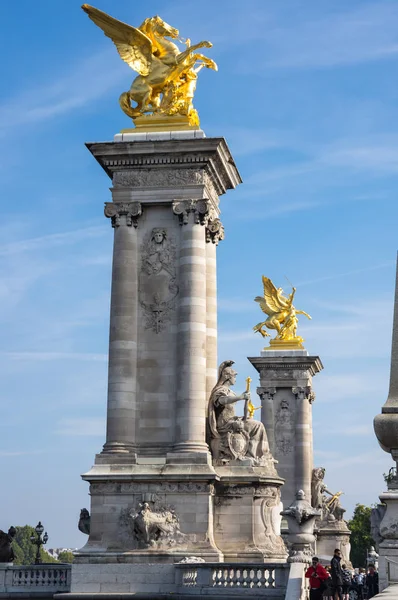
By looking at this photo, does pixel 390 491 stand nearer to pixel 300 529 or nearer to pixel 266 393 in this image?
pixel 300 529

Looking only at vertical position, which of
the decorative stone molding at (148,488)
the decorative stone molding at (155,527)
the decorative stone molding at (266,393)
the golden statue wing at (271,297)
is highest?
the golden statue wing at (271,297)

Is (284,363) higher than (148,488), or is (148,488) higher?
(284,363)

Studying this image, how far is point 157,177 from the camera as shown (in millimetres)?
35469

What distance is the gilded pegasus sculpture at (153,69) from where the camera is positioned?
36.4 meters

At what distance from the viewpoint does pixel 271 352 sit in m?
61.1

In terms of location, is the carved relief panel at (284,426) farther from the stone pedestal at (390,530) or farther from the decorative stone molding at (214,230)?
the stone pedestal at (390,530)

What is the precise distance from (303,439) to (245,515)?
26.4 metres

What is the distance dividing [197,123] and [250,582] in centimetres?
1475

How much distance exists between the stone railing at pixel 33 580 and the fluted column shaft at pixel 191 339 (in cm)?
501

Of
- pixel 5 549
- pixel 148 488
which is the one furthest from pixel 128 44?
pixel 5 549

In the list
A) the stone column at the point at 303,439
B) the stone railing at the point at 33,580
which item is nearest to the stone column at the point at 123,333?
the stone railing at the point at 33,580

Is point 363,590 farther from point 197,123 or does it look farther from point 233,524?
point 197,123

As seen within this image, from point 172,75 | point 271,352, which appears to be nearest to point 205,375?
point 172,75

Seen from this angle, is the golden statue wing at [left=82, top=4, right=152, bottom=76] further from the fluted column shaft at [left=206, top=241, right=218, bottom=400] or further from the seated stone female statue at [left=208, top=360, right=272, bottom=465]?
the seated stone female statue at [left=208, top=360, right=272, bottom=465]
